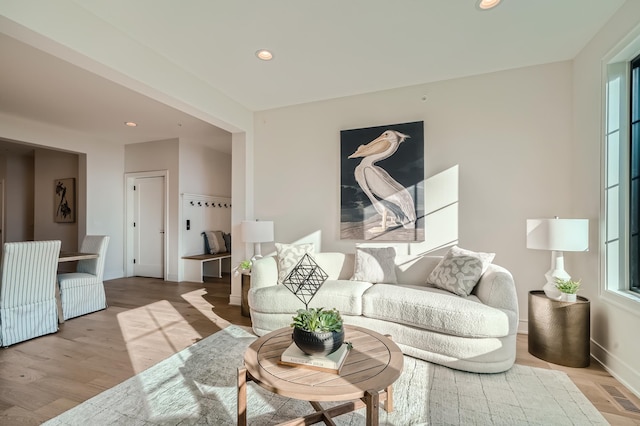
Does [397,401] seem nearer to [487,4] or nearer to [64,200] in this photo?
[487,4]

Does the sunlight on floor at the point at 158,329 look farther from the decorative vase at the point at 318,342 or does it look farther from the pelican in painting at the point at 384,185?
the pelican in painting at the point at 384,185

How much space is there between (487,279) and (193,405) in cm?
243

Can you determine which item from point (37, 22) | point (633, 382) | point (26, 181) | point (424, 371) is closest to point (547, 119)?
point (633, 382)

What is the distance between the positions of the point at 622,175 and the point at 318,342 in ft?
8.71

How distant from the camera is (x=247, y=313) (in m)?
3.65

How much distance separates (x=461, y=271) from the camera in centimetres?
271

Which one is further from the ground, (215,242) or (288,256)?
(288,256)

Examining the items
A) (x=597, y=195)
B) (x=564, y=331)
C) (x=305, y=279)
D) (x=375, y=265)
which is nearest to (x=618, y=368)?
(x=564, y=331)

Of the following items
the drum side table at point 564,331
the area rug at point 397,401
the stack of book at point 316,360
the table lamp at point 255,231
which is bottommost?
the area rug at point 397,401

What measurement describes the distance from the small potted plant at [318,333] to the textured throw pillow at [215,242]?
5.07 meters

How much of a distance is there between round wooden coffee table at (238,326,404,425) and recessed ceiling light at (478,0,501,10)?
2.49m

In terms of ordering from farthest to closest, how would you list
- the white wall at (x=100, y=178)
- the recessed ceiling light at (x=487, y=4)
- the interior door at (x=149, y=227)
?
the interior door at (x=149, y=227), the white wall at (x=100, y=178), the recessed ceiling light at (x=487, y=4)

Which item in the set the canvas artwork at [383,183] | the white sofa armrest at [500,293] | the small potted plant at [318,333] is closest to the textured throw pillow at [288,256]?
the canvas artwork at [383,183]

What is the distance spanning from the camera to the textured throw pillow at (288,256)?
333cm
